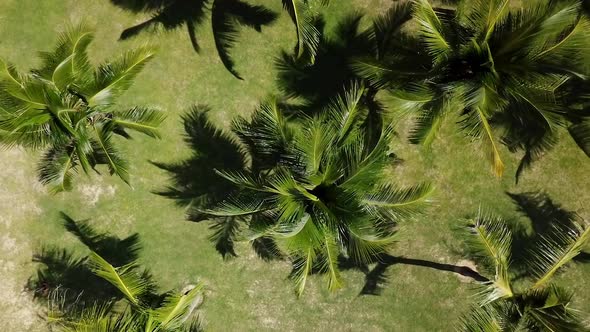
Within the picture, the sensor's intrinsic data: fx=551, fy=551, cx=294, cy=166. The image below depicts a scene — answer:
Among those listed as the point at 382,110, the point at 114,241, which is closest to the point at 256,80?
the point at 382,110

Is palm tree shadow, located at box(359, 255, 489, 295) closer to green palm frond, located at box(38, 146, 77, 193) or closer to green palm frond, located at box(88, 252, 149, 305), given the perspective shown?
green palm frond, located at box(88, 252, 149, 305)

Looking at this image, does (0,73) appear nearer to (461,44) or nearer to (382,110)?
(382,110)

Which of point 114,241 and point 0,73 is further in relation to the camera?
point 114,241

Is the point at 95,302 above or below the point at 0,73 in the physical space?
below

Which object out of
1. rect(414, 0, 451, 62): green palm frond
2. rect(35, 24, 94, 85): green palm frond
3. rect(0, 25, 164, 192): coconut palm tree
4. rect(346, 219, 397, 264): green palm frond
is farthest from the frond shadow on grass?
rect(414, 0, 451, 62): green palm frond

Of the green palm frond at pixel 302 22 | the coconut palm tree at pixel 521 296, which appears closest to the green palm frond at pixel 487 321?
the coconut palm tree at pixel 521 296

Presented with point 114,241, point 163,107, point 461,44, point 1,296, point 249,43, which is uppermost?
point 461,44
